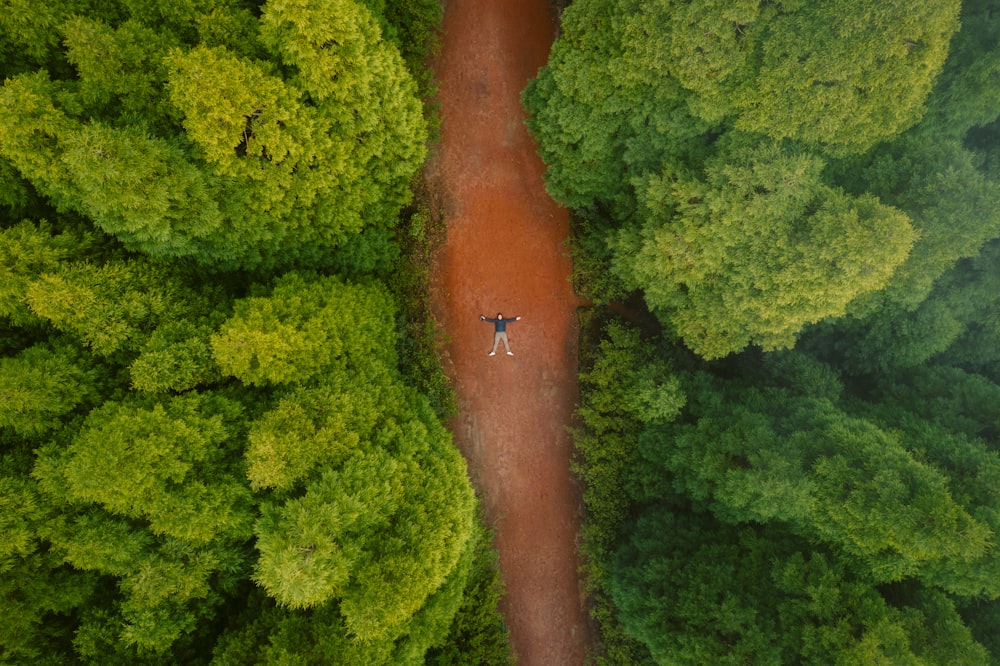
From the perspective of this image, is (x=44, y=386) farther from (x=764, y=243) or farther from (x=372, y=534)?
(x=764, y=243)

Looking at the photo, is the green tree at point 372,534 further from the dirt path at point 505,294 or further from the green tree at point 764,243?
the green tree at point 764,243

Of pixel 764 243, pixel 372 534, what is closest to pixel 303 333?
pixel 372 534

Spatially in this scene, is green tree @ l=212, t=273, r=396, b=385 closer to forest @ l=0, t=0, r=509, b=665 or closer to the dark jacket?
forest @ l=0, t=0, r=509, b=665

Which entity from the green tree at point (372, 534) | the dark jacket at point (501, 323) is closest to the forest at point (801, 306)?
the dark jacket at point (501, 323)

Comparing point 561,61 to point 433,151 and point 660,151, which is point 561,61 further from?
point 433,151

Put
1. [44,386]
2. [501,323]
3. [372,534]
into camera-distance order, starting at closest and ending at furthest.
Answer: [44,386]
[372,534]
[501,323]

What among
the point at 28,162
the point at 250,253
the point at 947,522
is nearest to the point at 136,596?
the point at 250,253
